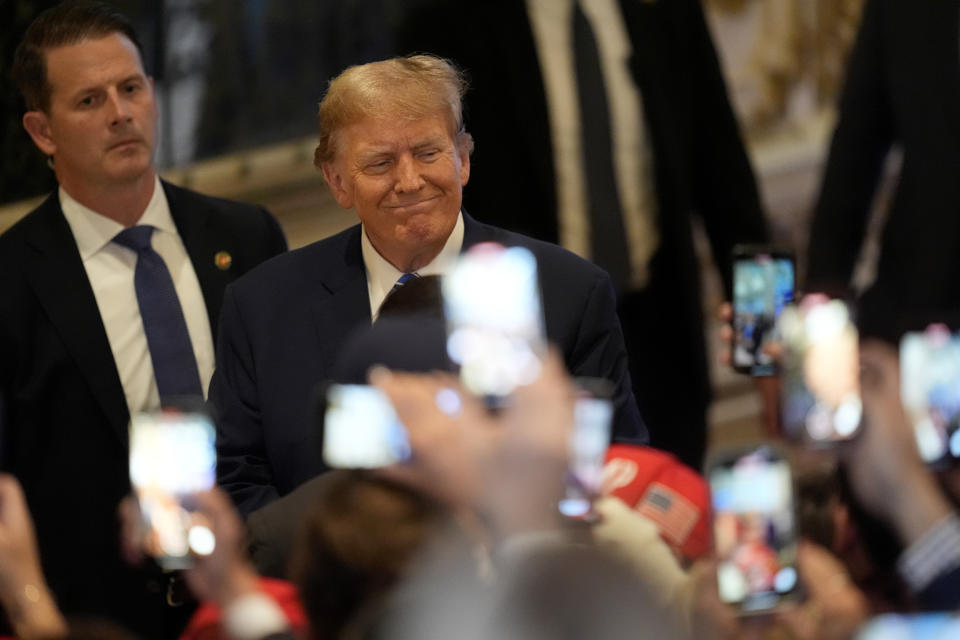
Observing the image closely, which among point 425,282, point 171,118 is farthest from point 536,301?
point 171,118

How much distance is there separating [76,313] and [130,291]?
4.5 inches

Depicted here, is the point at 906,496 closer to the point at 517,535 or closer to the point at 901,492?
the point at 901,492

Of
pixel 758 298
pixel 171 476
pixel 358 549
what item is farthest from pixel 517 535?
pixel 758 298

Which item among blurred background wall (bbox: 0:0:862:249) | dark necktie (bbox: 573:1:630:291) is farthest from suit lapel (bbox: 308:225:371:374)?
blurred background wall (bbox: 0:0:862:249)

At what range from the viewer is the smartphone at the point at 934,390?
208cm

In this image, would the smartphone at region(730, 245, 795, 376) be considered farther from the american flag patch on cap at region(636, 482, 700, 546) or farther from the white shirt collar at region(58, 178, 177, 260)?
the white shirt collar at region(58, 178, 177, 260)

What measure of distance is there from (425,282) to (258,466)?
573mm

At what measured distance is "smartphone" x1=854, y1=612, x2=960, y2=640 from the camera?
1.72m

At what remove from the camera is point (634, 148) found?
142 inches

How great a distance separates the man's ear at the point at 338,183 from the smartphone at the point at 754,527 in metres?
1.04

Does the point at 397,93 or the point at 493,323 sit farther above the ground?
the point at 397,93

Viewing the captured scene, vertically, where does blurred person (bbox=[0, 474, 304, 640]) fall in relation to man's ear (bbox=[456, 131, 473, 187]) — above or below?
below

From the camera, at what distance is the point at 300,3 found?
4930 millimetres

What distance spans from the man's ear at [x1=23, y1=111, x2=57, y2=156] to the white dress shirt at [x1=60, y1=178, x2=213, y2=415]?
0.28 feet
